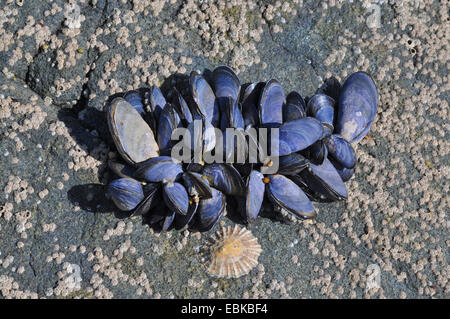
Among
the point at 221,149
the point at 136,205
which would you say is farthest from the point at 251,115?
the point at 136,205

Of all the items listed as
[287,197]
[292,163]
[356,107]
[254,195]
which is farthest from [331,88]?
[254,195]

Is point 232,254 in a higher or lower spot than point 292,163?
lower

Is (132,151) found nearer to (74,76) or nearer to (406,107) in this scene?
(74,76)

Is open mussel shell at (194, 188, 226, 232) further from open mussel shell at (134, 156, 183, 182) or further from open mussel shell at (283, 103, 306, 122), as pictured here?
open mussel shell at (283, 103, 306, 122)

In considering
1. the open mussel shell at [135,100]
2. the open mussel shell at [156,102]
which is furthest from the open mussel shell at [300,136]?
the open mussel shell at [135,100]

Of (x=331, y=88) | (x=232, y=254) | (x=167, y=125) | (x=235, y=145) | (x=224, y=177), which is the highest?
Result: (x=331, y=88)

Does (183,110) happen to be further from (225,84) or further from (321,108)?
(321,108)

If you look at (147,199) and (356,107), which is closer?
(147,199)
